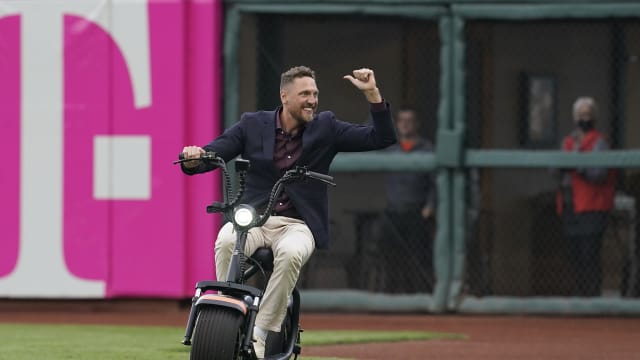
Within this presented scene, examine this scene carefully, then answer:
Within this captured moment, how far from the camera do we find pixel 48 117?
45.5ft

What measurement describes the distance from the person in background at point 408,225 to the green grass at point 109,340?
175 centimetres

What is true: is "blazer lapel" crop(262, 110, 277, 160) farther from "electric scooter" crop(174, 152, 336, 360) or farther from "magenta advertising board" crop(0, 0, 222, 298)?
"magenta advertising board" crop(0, 0, 222, 298)

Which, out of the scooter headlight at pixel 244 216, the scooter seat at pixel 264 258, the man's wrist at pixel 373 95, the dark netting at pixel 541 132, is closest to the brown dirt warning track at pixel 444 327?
the dark netting at pixel 541 132

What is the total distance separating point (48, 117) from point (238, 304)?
22.8 feet

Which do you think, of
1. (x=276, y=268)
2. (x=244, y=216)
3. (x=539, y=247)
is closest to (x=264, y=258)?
(x=276, y=268)

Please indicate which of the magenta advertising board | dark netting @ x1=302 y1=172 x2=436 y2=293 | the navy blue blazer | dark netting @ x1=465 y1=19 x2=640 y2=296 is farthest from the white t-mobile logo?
the navy blue blazer

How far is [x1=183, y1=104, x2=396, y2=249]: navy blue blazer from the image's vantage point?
817 centimetres

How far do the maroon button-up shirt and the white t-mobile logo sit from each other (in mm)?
A: 5685

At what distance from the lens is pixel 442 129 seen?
1373 cm

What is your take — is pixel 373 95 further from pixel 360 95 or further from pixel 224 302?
pixel 360 95

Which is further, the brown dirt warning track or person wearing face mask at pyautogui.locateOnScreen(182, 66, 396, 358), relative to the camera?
the brown dirt warning track

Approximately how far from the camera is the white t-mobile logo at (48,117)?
1380 cm

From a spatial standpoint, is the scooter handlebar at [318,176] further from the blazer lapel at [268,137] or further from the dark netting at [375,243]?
the dark netting at [375,243]

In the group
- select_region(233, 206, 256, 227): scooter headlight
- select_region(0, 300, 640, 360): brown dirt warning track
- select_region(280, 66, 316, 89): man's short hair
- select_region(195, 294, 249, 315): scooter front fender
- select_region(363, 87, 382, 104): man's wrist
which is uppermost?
select_region(280, 66, 316, 89): man's short hair
